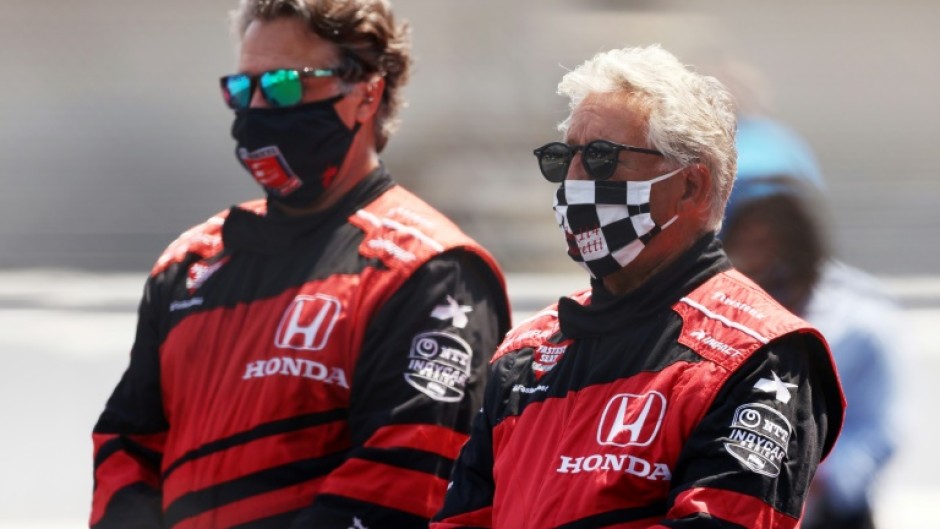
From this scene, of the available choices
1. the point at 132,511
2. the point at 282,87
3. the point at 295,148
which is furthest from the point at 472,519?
the point at 282,87

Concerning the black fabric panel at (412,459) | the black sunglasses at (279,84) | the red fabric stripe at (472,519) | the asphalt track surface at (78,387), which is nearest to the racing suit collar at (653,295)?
the red fabric stripe at (472,519)

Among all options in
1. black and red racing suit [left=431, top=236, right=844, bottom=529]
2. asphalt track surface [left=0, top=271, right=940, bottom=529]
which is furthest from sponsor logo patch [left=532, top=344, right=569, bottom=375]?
asphalt track surface [left=0, top=271, right=940, bottom=529]

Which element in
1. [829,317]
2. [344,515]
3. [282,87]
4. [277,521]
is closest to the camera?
[344,515]

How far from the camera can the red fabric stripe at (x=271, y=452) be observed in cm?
310

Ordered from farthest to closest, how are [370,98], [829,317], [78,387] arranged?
[78,387] → [829,317] → [370,98]

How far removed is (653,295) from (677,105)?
33 cm

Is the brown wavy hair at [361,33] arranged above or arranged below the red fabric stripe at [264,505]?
above

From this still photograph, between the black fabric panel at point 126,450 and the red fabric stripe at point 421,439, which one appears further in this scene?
the black fabric panel at point 126,450

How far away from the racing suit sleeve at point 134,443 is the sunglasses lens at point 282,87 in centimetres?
50

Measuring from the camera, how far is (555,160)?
2.80 m

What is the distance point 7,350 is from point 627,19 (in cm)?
646

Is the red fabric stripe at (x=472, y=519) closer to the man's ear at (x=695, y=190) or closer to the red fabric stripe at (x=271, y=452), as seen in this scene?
the red fabric stripe at (x=271, y=452)

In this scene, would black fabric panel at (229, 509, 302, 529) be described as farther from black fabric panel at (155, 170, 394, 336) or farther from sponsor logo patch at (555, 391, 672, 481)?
sponsor logo patch at (555, 391, 672, 481)

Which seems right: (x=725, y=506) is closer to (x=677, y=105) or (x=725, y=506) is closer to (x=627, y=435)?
(x=627, y=435)
